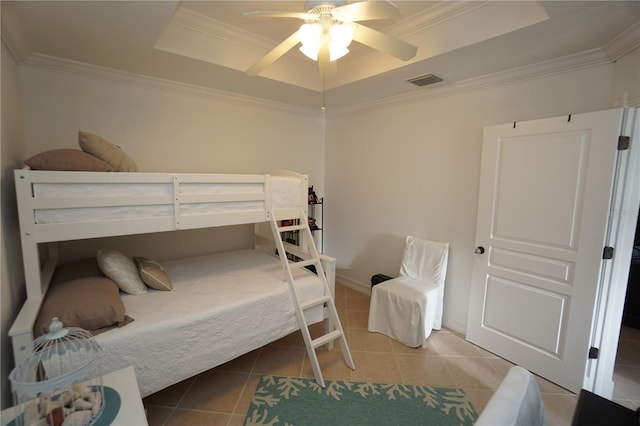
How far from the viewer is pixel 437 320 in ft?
9.43

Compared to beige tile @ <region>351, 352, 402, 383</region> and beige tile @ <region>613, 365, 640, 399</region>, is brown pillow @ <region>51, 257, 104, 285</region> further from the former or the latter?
beige tile @ <region>613, 365, 640, 399</region>

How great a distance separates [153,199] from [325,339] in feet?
5.39

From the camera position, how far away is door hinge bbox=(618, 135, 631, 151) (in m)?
1.82

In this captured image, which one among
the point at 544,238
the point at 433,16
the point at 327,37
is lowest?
the point at 544,238

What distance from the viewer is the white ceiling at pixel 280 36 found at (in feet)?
5.42

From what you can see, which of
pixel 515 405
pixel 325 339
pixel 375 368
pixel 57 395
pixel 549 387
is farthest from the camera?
pixel 375 368

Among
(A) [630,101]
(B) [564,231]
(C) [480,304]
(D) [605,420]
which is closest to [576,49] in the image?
(A) [630,101]

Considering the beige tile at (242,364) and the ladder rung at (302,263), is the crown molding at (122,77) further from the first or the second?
the beige tile at (242,364)

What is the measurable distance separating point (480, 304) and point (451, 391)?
0.89 meters

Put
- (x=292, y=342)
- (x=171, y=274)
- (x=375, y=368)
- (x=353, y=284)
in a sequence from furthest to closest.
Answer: (x=353, y=284) → (x=292, y=342) → (x=171, y=274) → (x=375, y=368)

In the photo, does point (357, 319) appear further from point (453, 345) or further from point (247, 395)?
point (247, 395)

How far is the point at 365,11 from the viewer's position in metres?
1.42

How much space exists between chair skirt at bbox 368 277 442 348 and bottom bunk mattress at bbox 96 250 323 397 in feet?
2.44

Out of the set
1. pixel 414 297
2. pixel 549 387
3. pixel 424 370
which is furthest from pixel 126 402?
pixel 549 387
